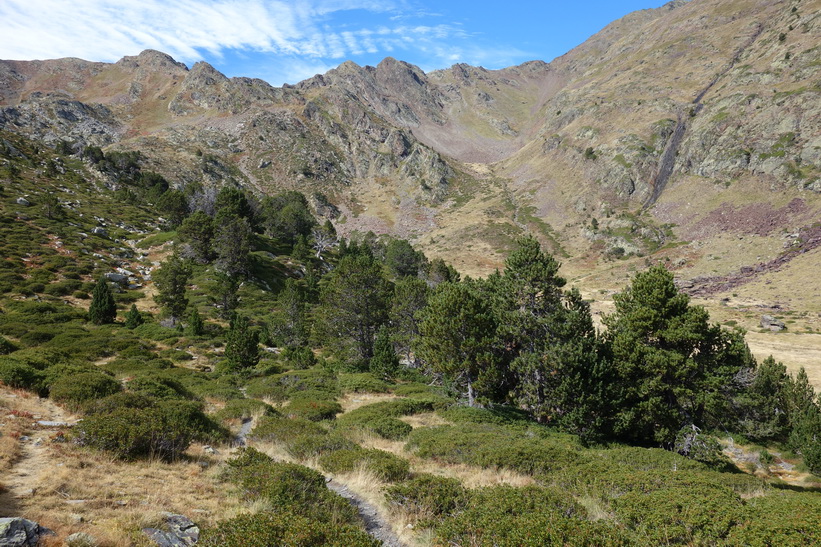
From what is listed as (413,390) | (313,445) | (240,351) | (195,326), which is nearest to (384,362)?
(413,390)

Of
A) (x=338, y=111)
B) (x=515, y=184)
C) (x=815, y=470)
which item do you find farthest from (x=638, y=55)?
(x=815, y=470)

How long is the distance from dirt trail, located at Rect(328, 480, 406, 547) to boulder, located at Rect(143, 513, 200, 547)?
3.79 meters

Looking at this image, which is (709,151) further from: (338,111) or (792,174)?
(338,111)

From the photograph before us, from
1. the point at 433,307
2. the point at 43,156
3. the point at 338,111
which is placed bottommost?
the point at 433,307

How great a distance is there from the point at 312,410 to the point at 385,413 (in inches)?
173

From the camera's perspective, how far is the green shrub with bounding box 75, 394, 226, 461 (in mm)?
10281

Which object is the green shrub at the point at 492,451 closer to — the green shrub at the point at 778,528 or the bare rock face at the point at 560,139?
the green shrub at the point at 778,528

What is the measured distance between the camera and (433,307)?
2662 centimetres

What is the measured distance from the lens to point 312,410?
21.7 meters

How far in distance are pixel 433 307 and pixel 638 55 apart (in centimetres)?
23605

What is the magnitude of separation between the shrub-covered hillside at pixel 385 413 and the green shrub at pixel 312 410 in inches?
7.1

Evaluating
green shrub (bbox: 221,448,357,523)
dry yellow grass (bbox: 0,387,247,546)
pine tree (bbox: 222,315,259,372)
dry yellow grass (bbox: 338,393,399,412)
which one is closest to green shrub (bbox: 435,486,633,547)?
green shrub (bbox: 221,448,357,523)

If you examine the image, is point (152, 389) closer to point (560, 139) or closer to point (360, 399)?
point (360, 399)

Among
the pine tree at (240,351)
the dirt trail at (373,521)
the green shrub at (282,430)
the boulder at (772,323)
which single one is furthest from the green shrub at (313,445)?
the boulder at (772,323)
